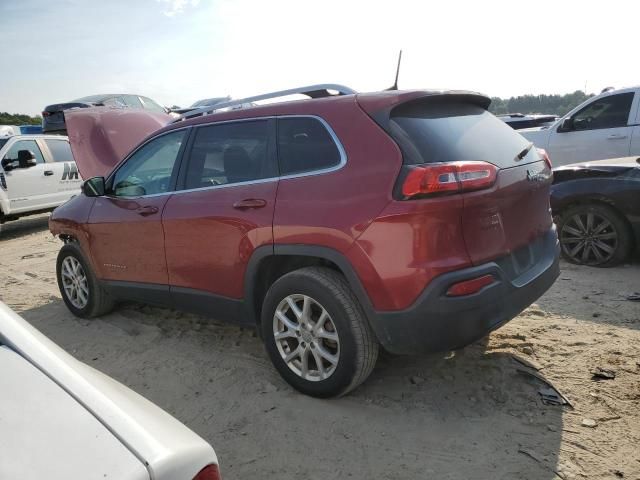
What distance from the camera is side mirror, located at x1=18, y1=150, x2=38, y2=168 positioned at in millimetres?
9609

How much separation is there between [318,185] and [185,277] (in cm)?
138

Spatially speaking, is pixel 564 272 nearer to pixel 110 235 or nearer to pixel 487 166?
pixel 487 166

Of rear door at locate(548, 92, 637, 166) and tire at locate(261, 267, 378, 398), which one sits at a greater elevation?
rear door at locate(548, 92, 637, 166)

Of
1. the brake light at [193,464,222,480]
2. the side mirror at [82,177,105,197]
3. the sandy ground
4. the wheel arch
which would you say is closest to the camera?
the brake light at [193,464,222,480]

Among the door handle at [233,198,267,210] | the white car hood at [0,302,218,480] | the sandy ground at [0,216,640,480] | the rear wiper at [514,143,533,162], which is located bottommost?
the sandy ground at [0,216,640,480]

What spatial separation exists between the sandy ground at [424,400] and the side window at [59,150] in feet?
23.8

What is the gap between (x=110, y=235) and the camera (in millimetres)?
4234

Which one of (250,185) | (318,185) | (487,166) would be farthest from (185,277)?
(487,166)

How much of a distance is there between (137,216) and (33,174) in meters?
7.31

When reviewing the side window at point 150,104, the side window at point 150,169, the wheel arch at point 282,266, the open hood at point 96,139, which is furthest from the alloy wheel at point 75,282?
the side window at point 150,104

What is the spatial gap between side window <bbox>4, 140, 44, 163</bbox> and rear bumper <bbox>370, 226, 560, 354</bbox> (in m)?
9.44

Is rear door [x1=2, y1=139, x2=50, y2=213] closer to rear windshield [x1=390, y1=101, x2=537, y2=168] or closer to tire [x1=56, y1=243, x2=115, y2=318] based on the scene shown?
tire [x1=56, y1=243, x2=115, y2=318]

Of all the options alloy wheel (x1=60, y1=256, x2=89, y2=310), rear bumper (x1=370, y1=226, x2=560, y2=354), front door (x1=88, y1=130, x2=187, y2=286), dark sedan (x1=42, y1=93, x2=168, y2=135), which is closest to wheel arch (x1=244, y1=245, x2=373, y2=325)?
rear bumper (x1=370, y1=226, x2=560, y2=354)

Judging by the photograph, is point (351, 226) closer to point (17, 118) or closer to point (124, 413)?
point (124, 413)
